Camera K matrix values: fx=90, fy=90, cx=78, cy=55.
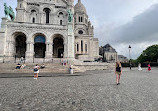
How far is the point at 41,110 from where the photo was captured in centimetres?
241

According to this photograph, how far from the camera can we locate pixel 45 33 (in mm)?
20328

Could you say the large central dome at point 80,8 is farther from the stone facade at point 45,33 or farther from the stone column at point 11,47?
the stone column at point 11,47

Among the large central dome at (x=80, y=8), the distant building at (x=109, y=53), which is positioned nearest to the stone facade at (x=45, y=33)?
the large central dome at (x=80, y=8)

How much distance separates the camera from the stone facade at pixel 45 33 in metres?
19.3

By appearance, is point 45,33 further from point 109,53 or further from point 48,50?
point 109,53

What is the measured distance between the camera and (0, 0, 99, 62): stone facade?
1927 cm

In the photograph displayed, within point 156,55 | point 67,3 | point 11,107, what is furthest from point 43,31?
point 156,55

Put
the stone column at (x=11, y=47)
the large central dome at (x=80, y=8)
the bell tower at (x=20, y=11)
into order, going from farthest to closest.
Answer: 1. the large central dome at (x=80, y=8)
2. the bell tower at (x=20, y=11)
3. the stone column at (x=11, y=47)

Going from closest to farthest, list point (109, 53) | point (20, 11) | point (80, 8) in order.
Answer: point (20, 11), point (80, 8), point (109, 53)

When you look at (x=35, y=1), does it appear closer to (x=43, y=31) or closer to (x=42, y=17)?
(x=42, y=17)

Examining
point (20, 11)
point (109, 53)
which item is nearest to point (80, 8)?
point (20, 11)

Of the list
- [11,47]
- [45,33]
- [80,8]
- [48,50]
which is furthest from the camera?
[80,8]

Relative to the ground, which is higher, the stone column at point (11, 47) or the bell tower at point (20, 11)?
the bell tower at point (20, 11)

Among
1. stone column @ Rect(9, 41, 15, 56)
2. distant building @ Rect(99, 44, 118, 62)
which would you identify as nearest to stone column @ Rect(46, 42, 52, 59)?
stone column @ Rect(9, 41, 15, 56)
